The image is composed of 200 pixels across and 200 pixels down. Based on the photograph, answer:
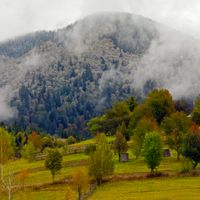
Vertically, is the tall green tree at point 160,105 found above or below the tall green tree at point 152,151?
above

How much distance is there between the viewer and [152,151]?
45031 mm

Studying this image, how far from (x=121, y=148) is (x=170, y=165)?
16.6 meters

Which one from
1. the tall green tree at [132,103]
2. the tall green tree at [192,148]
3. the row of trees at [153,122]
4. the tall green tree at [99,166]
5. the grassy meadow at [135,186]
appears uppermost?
the tall green tree at [132,103]

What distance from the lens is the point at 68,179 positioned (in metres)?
49.7

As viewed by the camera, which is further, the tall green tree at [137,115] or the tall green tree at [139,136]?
the tall green tree at [137,115]

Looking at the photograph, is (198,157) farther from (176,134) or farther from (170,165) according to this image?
(176,134)

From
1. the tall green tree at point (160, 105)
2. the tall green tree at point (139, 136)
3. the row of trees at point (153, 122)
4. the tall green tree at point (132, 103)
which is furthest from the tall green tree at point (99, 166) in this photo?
the tall green tree at point (132, 103)

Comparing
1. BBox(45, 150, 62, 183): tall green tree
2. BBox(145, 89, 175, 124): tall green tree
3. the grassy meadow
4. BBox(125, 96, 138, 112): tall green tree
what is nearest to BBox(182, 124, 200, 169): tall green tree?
the grassy meadow

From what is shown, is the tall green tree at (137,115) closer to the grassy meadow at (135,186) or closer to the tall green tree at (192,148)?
the grassy meadow at (135,186)

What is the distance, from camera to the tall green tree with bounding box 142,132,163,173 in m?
43.9

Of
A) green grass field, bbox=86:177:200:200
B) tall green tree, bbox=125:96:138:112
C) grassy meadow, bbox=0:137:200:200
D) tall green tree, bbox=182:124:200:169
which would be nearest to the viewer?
green grass field, bbox=86:177:200:200

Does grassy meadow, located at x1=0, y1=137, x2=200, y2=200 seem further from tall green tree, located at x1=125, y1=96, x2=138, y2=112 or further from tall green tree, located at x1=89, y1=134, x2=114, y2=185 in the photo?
tall green tree, located at x1=125, y1=96, x2=138, y2=112

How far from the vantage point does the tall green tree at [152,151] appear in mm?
43906

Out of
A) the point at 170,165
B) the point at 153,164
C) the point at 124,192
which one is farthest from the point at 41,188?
the point at 170,165
